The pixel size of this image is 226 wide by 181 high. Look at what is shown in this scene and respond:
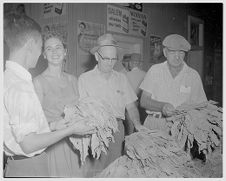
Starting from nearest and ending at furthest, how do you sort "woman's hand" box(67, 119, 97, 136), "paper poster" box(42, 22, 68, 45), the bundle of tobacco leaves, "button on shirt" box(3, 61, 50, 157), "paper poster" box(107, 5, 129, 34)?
"button on shirt" box(3, 61, 50, 157) → "woman's hand" box(67, 119, 97, 136) → the bundle of tobacco leaves → "paper poster" box(42, 22, 68, 45) → "paper poster" box(107, 5, 129, 34)

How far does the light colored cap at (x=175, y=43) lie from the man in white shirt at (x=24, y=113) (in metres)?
0.72

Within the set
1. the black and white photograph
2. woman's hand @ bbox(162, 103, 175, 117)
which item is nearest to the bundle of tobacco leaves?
the black and white photograph

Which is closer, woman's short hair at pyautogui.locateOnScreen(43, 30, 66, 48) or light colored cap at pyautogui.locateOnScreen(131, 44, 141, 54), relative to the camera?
woman's short hair at pyautogui.locateOnScreen(43, 30, 66, 48)

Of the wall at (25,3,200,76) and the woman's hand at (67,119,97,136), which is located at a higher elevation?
the wall at (25,3,200,76)

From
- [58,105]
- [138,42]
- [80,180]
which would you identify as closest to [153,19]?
[138,42]

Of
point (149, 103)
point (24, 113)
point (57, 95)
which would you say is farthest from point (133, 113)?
point (24, 113)

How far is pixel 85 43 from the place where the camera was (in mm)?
1602

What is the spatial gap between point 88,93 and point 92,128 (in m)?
0.27

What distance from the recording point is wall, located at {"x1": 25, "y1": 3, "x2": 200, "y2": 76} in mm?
1562

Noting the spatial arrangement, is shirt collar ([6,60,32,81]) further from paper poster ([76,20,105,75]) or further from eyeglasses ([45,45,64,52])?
paper poster ([76,20,105,75])

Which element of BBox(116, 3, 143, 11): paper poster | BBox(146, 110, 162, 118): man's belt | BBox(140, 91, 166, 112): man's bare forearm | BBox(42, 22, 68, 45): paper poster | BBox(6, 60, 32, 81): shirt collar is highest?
BBox(116, 3, 143, 11): paper poster

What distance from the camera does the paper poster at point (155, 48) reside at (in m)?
1.74

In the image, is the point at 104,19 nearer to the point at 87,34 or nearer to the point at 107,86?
the point at 87,34

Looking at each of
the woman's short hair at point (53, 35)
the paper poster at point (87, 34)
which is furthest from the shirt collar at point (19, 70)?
the paper poster at point (87, 34)
